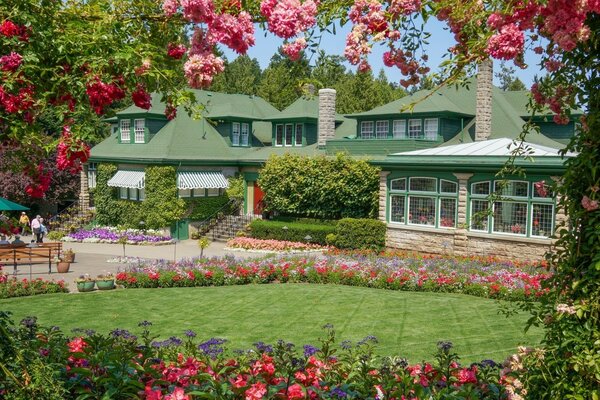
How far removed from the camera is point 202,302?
50.5 ft

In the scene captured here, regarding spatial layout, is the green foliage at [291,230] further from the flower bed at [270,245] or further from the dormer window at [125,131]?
the dormer window at [125,131]

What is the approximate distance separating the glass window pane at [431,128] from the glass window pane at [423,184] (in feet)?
22.5

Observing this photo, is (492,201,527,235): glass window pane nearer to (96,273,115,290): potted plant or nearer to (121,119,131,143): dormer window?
(96,273,115,290): potted plant

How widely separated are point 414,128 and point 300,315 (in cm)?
1906

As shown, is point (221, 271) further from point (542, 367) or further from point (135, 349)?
point (542, 367)

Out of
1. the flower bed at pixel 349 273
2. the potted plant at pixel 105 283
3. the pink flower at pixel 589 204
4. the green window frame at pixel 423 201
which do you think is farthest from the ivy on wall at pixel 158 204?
the pink flower at pixel 589 204

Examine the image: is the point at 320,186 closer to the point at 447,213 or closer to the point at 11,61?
the point at 447,213

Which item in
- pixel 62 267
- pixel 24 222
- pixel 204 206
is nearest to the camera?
pixel 24 222

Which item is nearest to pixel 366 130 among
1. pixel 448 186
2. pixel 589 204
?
pixel 448 186

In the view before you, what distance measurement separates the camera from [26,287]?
16.4 m

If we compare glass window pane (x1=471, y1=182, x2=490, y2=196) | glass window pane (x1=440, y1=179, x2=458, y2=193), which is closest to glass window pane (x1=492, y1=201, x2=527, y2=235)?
glass window pane (x1=471, y1=182, x2=490, y2=196)

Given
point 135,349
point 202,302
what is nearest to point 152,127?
point 202,302

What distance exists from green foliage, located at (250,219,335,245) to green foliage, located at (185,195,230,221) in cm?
383

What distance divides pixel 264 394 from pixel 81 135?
259cm
